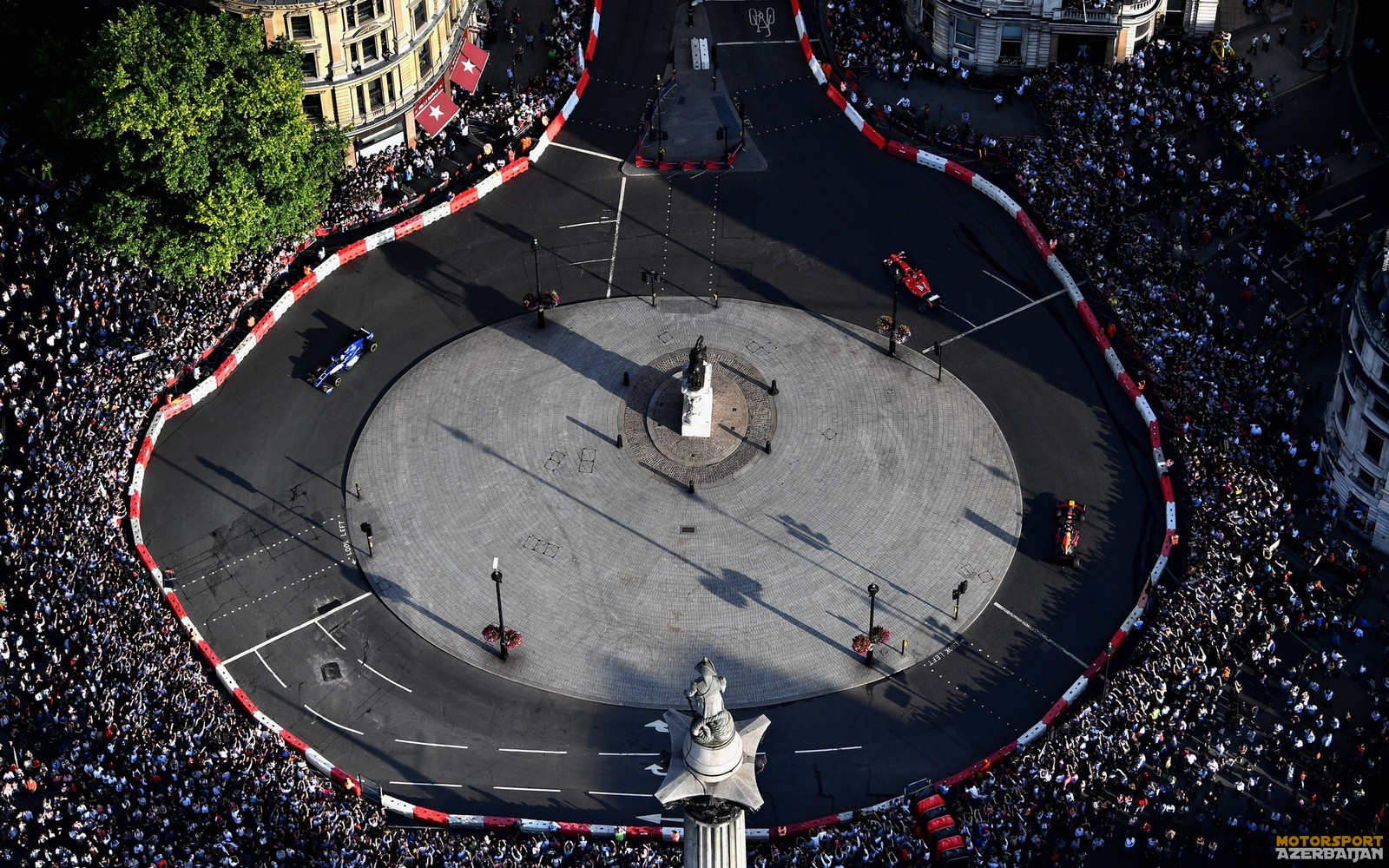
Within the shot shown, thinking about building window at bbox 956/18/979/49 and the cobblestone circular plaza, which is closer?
the cobblestone circular plaza

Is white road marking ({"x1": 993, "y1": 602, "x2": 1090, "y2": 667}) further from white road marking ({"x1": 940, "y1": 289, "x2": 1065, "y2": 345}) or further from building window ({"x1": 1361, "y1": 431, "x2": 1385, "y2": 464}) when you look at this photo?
white road marking ({"x1": 940, "y1": 289, "x2": 1065, "y2": 345})

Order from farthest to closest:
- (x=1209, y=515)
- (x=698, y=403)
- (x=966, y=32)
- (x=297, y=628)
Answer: (x=966, y=32), (x=698, y=403), (x=1209, y=515), (x=297, y=628)

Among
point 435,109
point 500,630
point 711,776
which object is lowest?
point 500,630

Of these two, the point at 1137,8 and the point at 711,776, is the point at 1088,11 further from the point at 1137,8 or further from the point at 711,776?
the point at 711,776

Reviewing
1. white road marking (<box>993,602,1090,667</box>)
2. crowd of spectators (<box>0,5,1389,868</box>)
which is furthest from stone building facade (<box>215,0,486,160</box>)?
white road marking (<box>993,602,1090,667</box>)

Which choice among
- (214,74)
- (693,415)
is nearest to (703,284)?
(693,415)

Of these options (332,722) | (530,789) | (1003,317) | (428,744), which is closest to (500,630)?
(428,744)

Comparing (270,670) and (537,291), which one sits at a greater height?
(537,291)

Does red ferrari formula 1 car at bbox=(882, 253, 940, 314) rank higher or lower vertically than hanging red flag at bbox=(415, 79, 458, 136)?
lower
